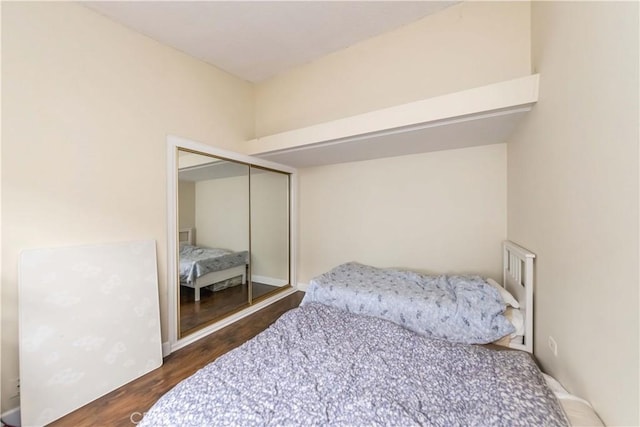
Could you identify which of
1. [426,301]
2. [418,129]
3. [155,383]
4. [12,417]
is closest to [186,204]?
[155,383]

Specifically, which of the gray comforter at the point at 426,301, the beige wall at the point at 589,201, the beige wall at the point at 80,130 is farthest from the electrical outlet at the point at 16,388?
the beige wall at the point at 589,201

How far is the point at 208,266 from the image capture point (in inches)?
107

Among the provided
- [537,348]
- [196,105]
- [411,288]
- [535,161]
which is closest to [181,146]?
[196,105]

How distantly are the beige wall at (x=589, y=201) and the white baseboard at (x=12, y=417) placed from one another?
9.91 feet

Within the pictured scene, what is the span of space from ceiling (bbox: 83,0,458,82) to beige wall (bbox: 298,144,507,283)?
1.45m

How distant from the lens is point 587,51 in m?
1.02

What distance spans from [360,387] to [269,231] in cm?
267

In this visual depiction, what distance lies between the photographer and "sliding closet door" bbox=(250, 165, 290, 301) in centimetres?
327

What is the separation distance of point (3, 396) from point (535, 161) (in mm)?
3779

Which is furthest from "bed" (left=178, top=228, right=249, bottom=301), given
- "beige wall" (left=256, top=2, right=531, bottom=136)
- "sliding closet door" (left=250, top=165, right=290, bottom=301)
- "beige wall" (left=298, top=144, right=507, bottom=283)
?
"beige wall" (left=256, top=2, right=531, bottom=136)

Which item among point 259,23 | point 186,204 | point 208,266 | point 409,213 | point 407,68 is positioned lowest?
point 208,266

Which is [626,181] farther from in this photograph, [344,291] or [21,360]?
[21,360]

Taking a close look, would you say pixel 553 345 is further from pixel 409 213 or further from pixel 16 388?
pixel 16 388

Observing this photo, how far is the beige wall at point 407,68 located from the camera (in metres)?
1.95
